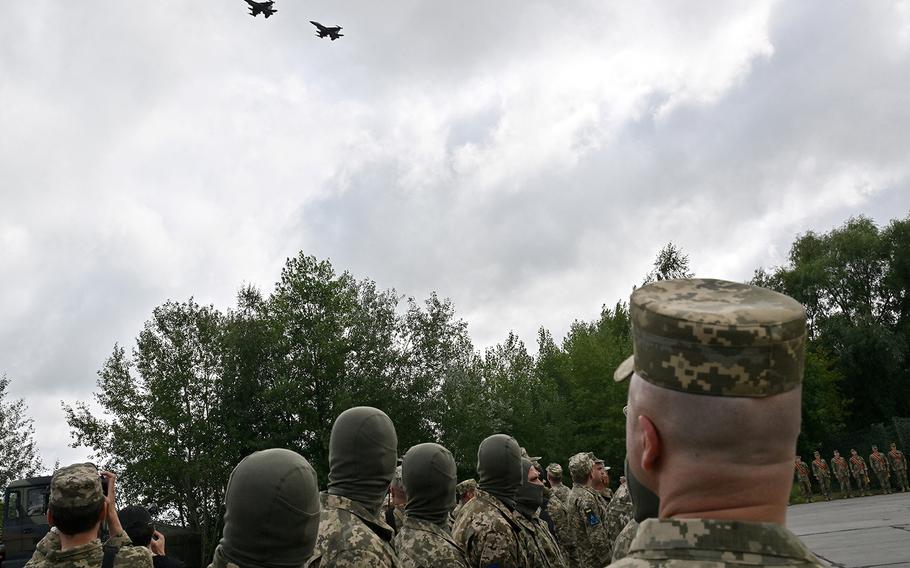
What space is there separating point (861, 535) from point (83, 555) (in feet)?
54.9

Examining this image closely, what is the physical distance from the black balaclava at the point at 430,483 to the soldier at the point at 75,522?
2094mm

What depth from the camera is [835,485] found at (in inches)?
1678

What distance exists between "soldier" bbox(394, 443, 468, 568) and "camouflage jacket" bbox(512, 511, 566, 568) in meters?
0.91

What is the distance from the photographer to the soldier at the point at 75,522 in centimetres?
463

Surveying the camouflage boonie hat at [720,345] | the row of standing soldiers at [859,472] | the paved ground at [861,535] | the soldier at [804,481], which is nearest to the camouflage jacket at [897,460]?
the row of standing soldiers at [859,472]

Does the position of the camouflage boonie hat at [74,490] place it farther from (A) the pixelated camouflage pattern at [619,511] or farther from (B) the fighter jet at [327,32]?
(B) the fighter jet at [327,32]

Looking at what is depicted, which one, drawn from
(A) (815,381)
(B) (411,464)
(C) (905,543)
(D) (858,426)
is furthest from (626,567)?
(D) (858,426)

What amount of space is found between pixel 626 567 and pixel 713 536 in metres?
0.23

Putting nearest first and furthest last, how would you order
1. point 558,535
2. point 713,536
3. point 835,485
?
point 713,536 → point 558,535 → point 835,485

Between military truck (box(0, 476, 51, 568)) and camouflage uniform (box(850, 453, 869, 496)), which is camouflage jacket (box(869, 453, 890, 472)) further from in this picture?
military truck (box(0, 476, 51, 568))

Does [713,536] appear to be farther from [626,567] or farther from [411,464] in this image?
[411,464]

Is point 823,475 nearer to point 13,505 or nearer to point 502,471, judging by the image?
point 13,505

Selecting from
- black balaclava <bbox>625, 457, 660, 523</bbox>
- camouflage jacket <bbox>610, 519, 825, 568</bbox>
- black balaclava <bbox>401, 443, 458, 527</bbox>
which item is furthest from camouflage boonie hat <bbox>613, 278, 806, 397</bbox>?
black balaclava <bbox>401, 443, 458, 527</bbox>

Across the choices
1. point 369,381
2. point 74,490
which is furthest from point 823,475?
point 74,490
